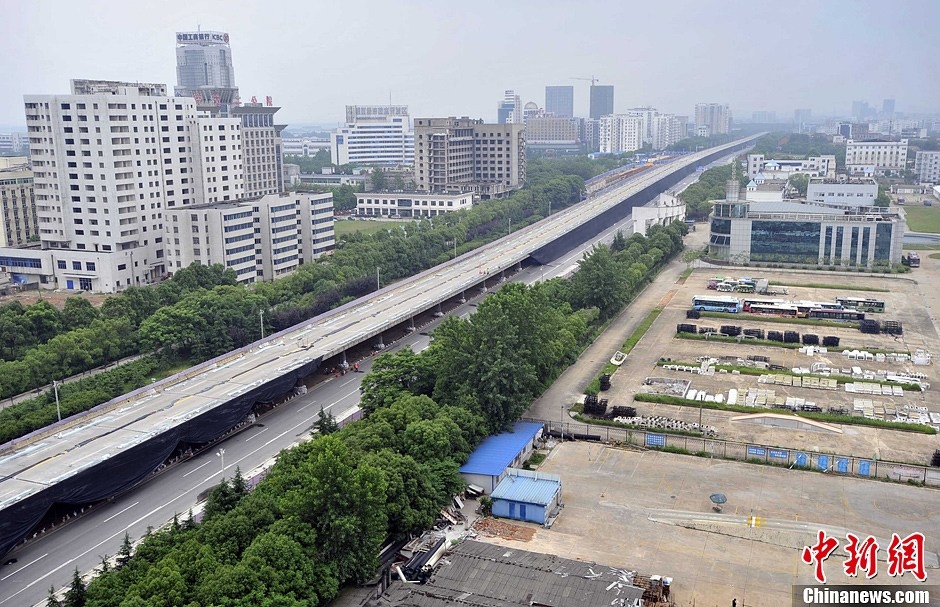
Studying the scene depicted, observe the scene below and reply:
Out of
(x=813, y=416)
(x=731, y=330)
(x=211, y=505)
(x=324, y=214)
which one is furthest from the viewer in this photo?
(x=324, y=214)

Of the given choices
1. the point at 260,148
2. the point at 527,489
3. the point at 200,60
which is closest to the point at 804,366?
the point at 527,489

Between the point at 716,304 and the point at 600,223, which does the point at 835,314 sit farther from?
the point at 600,223

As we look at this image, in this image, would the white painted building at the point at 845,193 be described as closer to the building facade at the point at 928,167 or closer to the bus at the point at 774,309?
the bus at the point at 774,309

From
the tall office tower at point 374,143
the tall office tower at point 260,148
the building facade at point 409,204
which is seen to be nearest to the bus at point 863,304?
the building facade at point 409,204

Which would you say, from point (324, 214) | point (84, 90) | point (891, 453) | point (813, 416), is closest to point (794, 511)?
point (891, 453)

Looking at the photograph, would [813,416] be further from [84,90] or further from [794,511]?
[84,90]

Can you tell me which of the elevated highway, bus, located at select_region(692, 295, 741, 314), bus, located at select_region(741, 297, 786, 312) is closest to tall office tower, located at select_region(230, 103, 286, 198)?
the elevated highway

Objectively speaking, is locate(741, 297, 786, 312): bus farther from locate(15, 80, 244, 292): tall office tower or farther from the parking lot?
locate(15, 80, 244, 292): tall office tower
